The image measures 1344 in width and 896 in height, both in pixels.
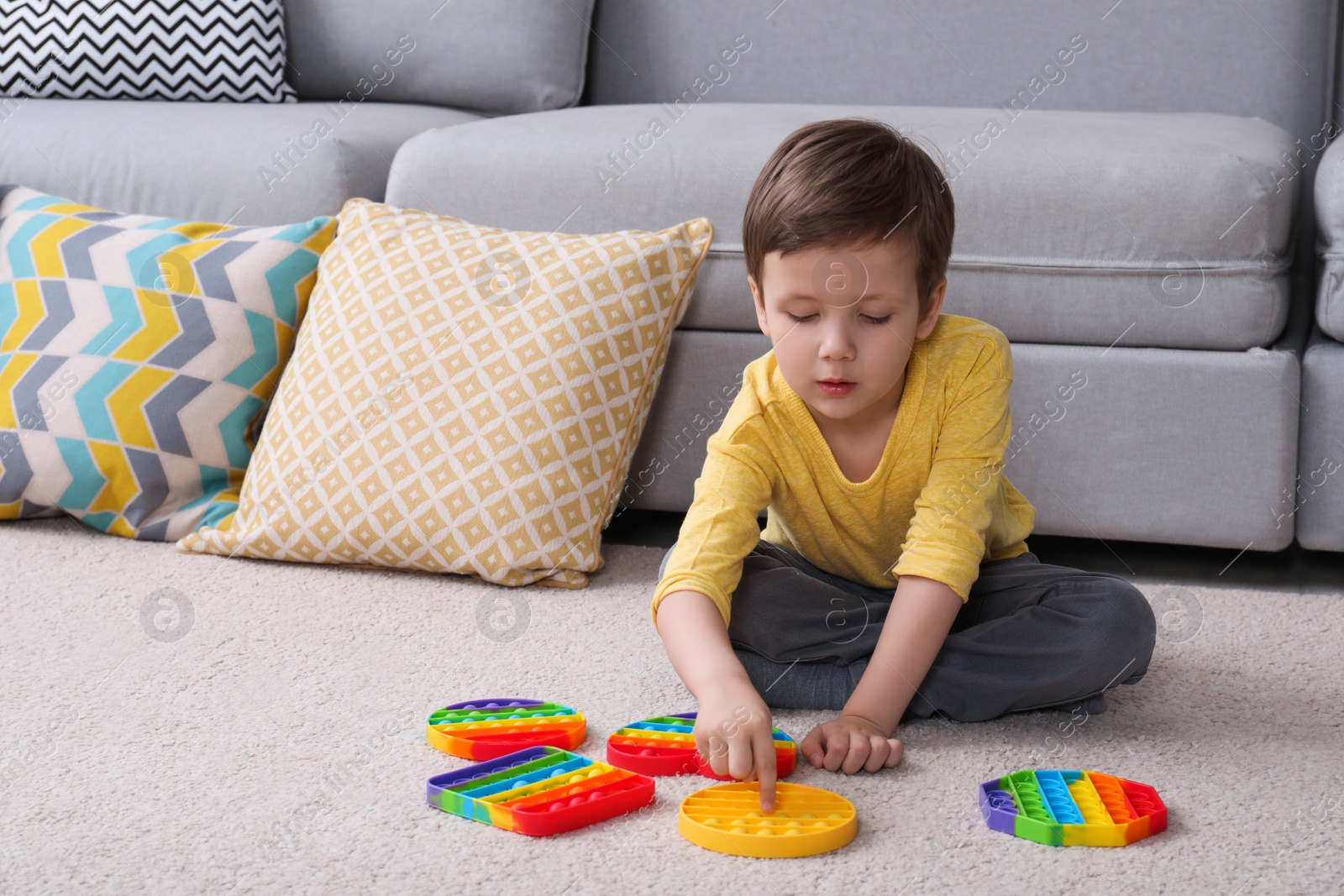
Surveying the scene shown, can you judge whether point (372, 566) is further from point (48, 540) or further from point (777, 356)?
point (777, 356)

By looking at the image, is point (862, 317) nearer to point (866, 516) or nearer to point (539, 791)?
point (866, 516)

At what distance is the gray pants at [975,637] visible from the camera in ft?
3.09

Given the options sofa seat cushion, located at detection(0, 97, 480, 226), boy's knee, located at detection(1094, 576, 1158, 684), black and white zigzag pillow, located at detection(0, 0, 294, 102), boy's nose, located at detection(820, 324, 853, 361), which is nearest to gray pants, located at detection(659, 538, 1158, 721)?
boy's knee, located at detection(1094, 576, 1158, 684)

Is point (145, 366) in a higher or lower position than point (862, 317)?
lower

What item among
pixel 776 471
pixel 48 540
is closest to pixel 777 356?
pixel 776 471

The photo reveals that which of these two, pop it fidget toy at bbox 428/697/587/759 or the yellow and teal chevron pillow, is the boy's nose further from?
the yellow and teal chevron pillow

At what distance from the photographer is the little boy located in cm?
90

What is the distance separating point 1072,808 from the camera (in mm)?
778

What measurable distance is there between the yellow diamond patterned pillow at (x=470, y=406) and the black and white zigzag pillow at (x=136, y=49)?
0.68 metres

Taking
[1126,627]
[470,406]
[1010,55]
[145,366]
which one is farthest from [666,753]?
[1010,55]

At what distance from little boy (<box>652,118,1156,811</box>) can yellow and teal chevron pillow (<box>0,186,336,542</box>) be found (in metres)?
0.70

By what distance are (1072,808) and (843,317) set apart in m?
0.36

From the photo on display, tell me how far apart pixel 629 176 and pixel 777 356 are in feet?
1.86

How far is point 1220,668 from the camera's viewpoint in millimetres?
1050
